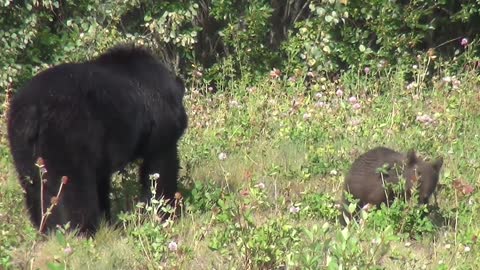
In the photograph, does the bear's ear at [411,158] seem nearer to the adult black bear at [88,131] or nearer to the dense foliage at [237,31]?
the adult black bear at [88,131]

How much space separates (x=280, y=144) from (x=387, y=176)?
2.14 metres

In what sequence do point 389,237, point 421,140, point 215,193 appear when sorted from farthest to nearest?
1. point 421,140
2. point 215,193
3. point 389,237

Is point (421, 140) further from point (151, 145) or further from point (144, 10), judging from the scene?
point (144, 10)

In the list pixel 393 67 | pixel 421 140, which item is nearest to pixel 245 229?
pixel 421 140

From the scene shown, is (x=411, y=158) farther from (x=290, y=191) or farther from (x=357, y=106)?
(x=357, y=106)

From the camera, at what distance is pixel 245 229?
16.4 ft

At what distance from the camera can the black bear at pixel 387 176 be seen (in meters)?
Result: 6.12

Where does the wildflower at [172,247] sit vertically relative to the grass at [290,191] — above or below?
above

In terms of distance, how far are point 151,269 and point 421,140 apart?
3806mm

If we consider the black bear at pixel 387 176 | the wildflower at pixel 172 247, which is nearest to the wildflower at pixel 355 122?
the black bear at pixel 387 176

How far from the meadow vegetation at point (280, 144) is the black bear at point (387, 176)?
0.58 ft

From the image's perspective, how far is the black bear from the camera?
20.1 ft

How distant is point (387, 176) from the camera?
624 centimetres

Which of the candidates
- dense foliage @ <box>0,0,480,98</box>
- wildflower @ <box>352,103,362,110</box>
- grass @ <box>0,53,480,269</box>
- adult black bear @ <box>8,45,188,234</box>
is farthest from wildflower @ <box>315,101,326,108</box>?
adult black bear @ <box>8,45,188,234</box>
